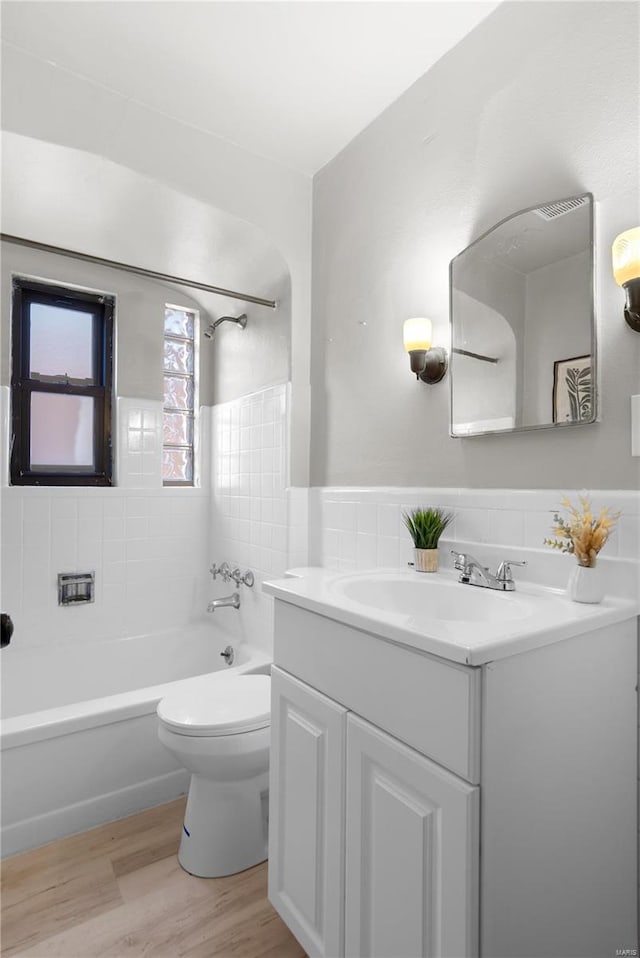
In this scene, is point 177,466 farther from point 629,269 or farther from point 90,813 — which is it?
point 629,269

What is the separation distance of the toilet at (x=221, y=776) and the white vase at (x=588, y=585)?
3.36 feet

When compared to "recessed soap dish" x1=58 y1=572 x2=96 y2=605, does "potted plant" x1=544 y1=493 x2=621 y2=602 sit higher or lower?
higher

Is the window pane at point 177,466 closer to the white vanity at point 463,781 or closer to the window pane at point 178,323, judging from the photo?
the window pane at point 178,323

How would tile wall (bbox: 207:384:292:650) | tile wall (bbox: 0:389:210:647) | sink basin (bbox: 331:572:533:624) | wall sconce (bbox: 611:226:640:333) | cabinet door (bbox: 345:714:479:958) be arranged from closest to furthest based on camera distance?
cabinet door (bbox: 345:714:479:958) < wall sconce (bbox: 611:226:640:333) < sink basin (bbox: 331:572:533:624) < tile wall (bbox: 207:384:292:650) < tile wall (bbox: 0:389:210:647)

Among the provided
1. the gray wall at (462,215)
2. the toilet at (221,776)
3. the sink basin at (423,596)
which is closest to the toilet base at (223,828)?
the toilet at (221,776)

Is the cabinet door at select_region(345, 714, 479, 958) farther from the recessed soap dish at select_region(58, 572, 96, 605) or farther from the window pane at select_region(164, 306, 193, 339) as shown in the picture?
the window pane at select_region(164, 306, 193, 339)

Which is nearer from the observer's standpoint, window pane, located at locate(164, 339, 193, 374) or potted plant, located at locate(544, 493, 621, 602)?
potted plant, located at locate(544, 493, 621, 602)

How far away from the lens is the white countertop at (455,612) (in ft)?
2.88

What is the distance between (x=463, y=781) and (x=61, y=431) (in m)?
2.53

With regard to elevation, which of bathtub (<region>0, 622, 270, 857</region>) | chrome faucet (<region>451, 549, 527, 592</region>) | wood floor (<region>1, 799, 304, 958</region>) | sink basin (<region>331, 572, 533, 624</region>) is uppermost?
chrome faucet (<region>451, 549, 527, 592</region>)

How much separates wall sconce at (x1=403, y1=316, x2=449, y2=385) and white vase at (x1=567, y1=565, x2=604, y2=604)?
A: 0.76 m

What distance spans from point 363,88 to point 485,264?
862 millimetres

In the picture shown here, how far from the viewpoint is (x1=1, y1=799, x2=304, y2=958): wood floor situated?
1.35 metres

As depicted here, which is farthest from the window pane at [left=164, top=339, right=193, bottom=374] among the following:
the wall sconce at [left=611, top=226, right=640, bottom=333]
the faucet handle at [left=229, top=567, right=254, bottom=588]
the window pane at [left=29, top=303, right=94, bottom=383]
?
the wall sconce at [left=611, top=226, right=640, bottom=333]
